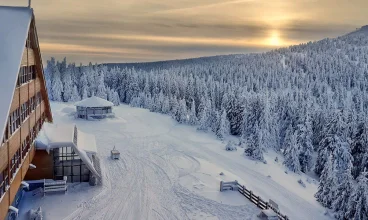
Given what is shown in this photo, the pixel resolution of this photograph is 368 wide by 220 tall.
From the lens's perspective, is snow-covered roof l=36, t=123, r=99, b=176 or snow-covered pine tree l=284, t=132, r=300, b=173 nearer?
snow-covered roof l=36, t=123, r=99, b=176

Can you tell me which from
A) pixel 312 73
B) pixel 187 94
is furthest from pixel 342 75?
pixel 187 94

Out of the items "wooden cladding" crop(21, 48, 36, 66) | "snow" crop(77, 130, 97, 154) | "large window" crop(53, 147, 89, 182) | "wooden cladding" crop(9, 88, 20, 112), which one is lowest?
"large window" crop(53, 147, 89, 182)

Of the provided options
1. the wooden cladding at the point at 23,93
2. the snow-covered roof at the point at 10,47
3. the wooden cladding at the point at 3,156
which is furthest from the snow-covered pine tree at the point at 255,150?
the wooden cladding at the point at 3,156

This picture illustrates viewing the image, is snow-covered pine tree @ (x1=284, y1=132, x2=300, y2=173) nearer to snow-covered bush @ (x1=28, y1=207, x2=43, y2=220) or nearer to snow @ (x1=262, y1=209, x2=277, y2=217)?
snow @ (x1=262, y1=209, x2=277, y2=217)

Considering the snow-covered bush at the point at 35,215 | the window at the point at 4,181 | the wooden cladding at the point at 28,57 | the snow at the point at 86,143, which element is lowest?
the snow-covered bush at the point at 35,215

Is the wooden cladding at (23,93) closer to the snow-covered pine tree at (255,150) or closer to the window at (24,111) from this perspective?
the window at (24,111)

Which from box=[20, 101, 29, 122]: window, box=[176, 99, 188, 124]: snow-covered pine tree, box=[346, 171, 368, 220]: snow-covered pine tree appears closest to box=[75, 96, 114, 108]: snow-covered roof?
box=[176, 99, 188, 124]: snow-covered pine tree

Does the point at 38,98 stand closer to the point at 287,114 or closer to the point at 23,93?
the point at 23,93
